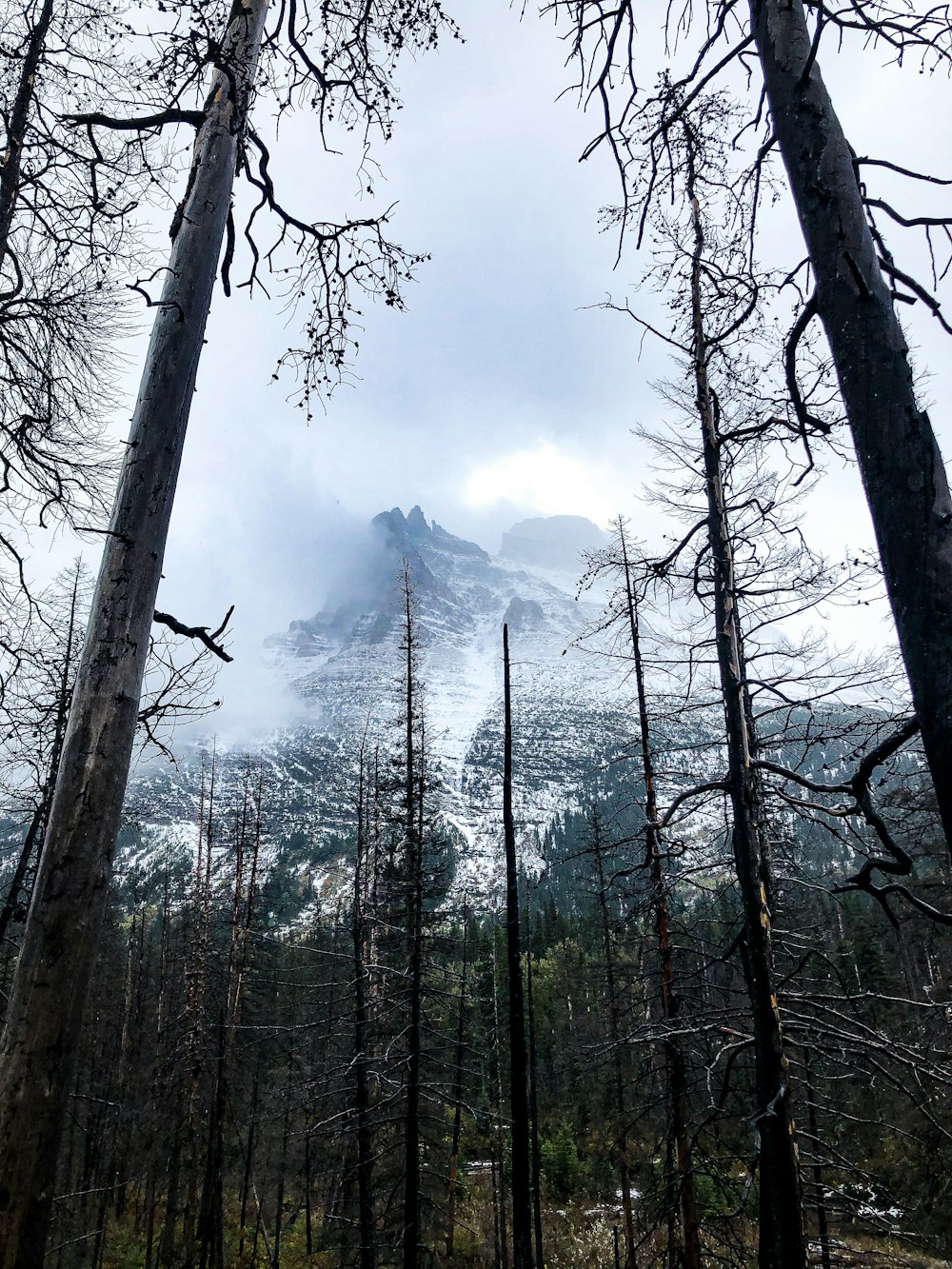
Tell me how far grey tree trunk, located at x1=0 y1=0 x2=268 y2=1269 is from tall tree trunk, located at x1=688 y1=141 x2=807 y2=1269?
10.7ft

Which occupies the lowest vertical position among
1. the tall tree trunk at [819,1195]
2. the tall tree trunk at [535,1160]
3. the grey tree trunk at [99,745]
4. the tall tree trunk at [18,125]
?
the tall tree trunk at [535,1160]

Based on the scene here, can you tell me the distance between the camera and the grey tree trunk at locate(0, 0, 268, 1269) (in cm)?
196

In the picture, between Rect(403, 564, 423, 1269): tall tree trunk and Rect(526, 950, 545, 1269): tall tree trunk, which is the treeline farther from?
Rect(526, 950, 545, 1269): tall tree trunk

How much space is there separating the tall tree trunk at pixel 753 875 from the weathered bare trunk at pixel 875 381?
2.56m

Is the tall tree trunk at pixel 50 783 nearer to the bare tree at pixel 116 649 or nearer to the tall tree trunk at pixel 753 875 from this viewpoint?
the bare tree at pixel 116 649

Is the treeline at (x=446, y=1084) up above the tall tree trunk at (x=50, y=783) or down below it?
below

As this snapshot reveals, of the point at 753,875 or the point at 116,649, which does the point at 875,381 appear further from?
the point at 753,875

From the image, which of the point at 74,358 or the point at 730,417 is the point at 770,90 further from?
the point at 730,417

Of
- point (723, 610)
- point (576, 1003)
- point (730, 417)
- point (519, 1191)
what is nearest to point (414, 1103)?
point (519, 1191)

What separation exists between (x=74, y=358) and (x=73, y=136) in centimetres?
157

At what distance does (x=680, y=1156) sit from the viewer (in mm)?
9875

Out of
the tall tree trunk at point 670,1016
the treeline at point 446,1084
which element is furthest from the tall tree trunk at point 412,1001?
the tall tree trunk at point 670,1016

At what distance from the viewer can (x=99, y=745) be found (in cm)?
241

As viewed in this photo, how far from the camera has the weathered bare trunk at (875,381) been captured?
160cm
